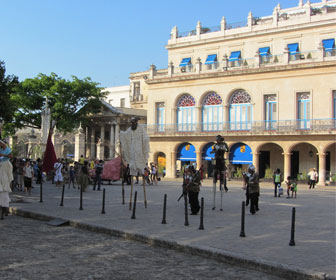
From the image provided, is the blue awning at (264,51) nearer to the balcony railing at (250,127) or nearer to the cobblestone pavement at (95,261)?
the balcony railing at (250,127)

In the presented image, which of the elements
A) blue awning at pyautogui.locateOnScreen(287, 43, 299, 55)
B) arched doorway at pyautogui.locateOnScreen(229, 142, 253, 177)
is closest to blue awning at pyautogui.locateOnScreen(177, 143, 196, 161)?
arched doorway at pyautogui.locateOnScreen(229, 142, 253, 177)

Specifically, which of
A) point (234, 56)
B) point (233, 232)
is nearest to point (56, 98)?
point (234, 56)

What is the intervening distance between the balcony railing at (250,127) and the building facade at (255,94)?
74mm

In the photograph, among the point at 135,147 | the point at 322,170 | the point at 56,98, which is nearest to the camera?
the point at 135,147

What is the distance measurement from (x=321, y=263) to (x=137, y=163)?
23.7 feet

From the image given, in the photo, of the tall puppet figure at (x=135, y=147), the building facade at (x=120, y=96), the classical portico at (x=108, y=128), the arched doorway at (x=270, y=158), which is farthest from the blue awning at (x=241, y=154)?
the building facade at (x=120, y=96)

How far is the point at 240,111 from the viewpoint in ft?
119

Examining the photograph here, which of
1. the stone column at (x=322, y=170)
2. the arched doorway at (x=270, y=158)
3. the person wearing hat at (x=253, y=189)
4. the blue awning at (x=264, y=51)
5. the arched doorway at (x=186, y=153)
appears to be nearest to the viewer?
the person wearing hat at (x=253, y=189)

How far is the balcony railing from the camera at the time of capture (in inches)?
1264

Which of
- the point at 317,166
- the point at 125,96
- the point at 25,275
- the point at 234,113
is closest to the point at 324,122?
the point at 317,166

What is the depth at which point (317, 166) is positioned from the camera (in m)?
34.2

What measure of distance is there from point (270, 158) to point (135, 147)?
25.8 meters

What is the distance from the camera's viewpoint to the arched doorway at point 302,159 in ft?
113

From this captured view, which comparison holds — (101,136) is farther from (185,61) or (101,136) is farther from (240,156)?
(240,156)
